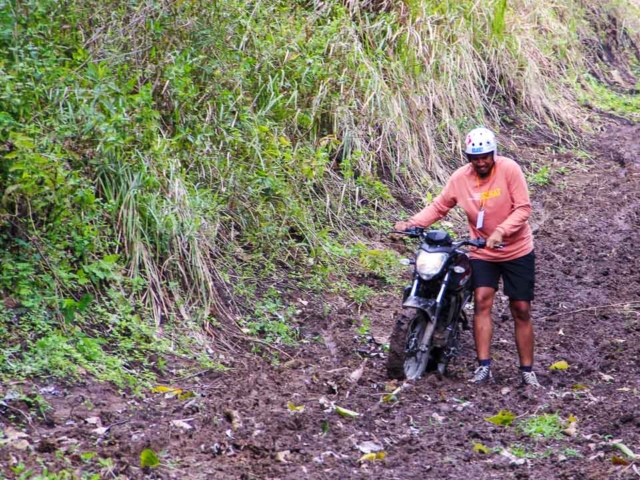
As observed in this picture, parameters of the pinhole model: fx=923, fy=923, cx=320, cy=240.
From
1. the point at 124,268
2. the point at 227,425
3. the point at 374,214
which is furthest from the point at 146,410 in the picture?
the point at 374,214

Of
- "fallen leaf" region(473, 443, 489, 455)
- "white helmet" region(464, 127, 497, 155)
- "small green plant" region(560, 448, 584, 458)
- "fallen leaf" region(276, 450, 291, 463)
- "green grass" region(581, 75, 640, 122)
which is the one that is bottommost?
"small green plant" region(560, 448, 584, 458)

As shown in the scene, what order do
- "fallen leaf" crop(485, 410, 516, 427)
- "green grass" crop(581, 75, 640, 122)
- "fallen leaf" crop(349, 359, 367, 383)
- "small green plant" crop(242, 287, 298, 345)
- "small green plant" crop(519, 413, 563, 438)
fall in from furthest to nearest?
"green grass" crop(581, 75, 640, 122) < "small green plant" crop(242, 287, 298, 345) < "fallen leaf" crop(349, 359, 367, 383) < "fallen leaf" crop(485, 410, 516, 427) < "small green plant" crop(519, 413, 563, 438)

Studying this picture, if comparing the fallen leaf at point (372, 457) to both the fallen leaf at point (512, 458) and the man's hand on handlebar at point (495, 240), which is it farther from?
the man's hand on handlebar at point (495, 240)

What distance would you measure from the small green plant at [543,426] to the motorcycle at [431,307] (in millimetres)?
→ 1088

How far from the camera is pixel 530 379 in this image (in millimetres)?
7227

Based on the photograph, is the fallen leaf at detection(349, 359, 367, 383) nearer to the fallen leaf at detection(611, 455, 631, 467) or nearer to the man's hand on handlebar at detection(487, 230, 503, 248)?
the man's hand on handlebar at detection(487, 230, 503, 248)

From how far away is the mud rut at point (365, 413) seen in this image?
540cm

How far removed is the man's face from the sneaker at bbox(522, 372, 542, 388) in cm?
161

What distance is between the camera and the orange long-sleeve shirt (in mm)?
7133

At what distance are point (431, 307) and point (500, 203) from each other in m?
0.98

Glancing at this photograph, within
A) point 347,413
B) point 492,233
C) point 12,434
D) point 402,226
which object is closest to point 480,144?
point 492,233

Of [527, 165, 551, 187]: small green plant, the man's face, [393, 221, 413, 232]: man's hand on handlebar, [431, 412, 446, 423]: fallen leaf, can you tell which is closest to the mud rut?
[431, 412, 446, 423]: fallen leaf

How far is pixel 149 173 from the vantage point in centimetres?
787

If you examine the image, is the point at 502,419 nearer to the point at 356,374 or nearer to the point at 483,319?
the point at 483,319
